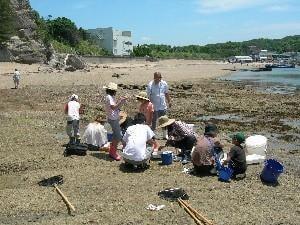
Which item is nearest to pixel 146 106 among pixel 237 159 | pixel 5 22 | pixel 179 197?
pixel 237 159

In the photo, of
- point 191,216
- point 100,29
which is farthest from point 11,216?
point 100,29

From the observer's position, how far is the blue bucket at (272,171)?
407 inches

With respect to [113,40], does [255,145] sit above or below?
below

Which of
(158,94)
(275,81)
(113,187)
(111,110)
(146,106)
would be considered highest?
(158,94)

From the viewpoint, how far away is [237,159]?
35.1ft

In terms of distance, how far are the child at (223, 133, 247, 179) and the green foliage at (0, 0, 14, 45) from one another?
52.4 meters

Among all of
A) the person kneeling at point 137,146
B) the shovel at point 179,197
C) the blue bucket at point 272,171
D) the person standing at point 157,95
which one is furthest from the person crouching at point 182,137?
the shovel at point 179,197

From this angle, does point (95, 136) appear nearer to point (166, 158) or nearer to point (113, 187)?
point (166, 158)

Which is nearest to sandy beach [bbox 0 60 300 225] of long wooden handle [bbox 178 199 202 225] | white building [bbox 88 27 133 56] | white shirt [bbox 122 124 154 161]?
long wooden handle [bbox 178 199 202 225]

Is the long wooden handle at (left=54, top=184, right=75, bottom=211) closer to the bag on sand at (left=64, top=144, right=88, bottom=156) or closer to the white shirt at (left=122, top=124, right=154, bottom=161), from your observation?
the white shirt at (left=122, top=124, right=154, bottom=161)

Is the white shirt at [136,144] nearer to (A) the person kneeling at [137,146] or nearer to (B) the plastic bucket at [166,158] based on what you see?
(A) the person kneeling at [137,146]

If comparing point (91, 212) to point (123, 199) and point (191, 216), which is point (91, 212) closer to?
point (123, 199)

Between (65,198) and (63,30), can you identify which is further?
(63,30)

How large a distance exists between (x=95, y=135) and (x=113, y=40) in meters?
147
